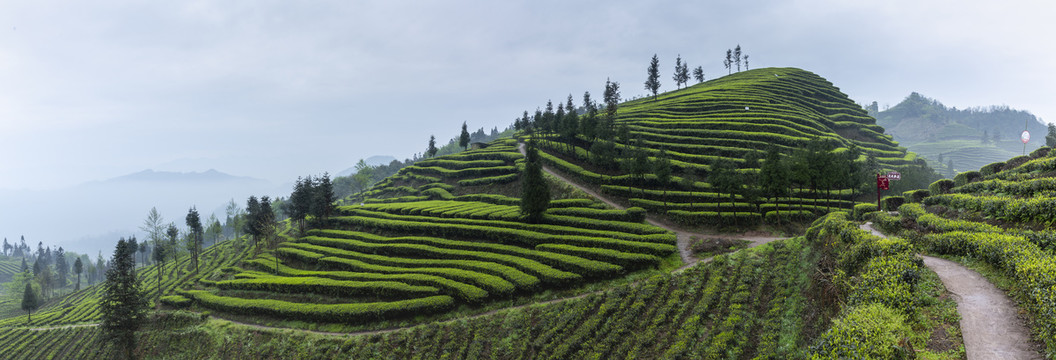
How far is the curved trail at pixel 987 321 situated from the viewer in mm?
8625

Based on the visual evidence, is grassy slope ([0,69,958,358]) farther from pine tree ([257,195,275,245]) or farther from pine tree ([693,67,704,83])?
pine tree ([693,67,704,83])

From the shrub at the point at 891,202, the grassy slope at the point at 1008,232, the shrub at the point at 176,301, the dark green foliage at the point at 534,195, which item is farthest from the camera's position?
the shrub at the point at 176,301

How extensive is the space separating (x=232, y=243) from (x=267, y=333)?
60.3 metres

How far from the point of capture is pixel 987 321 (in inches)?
380

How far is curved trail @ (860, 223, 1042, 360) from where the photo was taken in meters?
8.62

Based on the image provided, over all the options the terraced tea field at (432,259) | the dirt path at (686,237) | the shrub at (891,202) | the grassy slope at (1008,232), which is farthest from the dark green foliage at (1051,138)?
the terraced tea field at (432,259)

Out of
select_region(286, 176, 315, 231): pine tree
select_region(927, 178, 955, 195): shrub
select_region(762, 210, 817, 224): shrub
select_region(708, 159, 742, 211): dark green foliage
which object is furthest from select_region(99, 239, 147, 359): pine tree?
select_region(927, 178, 955, 195): shrub

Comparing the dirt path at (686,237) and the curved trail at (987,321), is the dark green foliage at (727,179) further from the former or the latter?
the curved trail at (987,321)

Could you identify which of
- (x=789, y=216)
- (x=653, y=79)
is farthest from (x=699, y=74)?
(x=789, y=216)

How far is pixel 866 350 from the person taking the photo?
823 cm

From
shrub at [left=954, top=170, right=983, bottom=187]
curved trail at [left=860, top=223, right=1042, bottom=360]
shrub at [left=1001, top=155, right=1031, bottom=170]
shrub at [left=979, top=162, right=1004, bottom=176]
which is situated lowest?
curved trail at [left=860, top=223, right=1042, bottom=360]

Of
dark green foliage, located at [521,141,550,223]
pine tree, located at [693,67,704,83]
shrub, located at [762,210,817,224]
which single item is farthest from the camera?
pine tree, located at [693,67,704,83]

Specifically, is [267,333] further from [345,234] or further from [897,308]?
[897,308]

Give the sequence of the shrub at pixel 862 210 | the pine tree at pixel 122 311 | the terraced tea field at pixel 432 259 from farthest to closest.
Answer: the pine tree at pixel 122 311 → the terraced tea field at pixel 432 259 → the shrub at pixel 862 210
